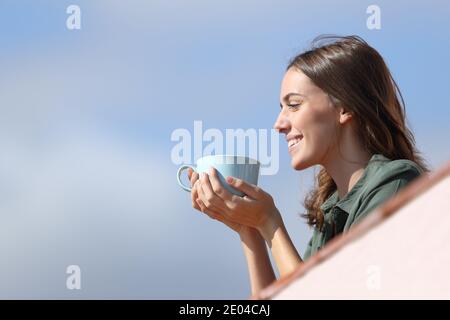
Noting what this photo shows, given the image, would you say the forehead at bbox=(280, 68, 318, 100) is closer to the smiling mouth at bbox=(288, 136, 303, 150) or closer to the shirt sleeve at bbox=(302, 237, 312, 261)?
the smiling mouth at bbox=(288, 136, 303, 150)

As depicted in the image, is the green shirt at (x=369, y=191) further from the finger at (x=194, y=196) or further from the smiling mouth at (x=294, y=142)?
the finger at (x=194, y=196)

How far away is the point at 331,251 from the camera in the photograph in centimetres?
72

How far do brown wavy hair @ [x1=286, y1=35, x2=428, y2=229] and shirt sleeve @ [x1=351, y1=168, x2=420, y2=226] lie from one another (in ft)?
0.64

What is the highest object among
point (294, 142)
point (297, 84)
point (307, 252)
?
point (297, 84)

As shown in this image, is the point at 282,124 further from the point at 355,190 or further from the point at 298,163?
the point at 355,190

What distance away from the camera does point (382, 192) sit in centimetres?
232

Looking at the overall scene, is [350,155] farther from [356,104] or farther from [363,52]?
[363,52]

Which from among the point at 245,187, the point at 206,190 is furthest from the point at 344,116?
the point at 206,190

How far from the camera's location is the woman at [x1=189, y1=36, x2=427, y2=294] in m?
2.49

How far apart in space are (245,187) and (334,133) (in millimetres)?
394

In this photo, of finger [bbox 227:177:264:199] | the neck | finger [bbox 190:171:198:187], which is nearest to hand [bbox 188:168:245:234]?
finger [bbox 190:171:198:187]
